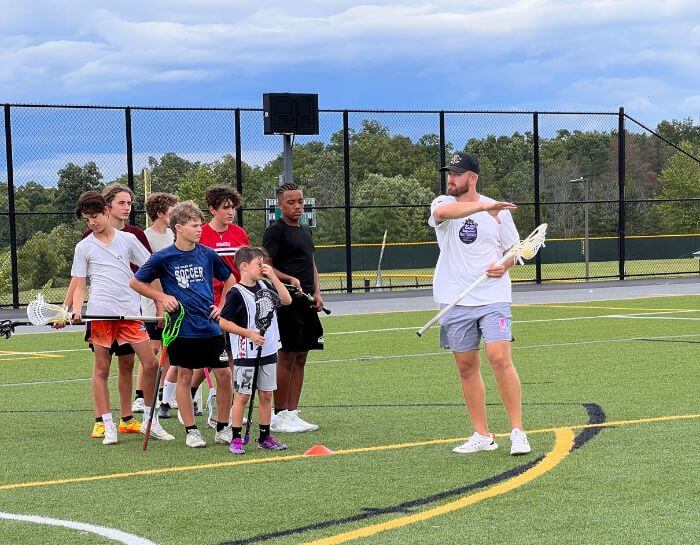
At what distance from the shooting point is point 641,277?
36938 mm

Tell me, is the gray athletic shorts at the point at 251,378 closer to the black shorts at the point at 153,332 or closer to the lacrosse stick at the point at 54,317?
the lacrosse stick at the point at 54,317

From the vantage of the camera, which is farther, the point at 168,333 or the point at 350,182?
the point at 350,182

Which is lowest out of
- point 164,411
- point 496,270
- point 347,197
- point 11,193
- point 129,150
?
point 164,411

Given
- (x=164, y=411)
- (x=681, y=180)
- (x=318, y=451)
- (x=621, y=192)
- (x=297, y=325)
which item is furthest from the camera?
(x=681, y=180)

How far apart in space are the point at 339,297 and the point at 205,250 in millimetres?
20867

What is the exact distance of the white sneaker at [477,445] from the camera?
8164mm

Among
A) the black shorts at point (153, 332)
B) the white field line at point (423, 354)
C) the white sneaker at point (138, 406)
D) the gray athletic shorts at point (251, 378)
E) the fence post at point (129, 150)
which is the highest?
the fence post at point (129, 150)

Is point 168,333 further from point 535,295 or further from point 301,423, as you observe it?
point 535,295

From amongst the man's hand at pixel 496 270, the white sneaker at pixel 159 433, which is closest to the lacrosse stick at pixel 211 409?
the white sneaker at pixel 159 433

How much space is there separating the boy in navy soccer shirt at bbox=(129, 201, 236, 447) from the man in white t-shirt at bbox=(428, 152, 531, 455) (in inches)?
69.8

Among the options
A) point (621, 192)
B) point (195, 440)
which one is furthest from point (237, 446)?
point (621, 192)

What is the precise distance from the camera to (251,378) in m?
8.77

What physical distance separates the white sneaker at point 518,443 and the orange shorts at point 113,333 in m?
3.10

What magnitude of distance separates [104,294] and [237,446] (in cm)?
175
